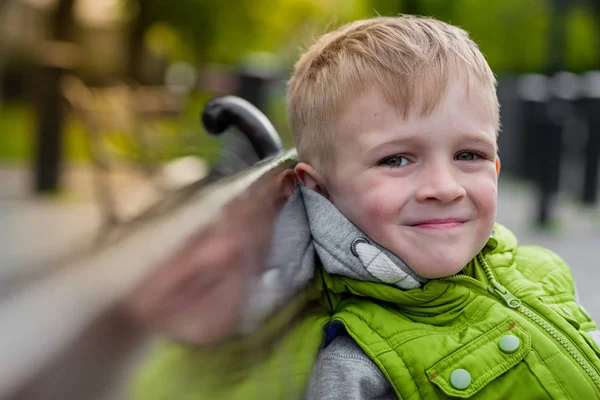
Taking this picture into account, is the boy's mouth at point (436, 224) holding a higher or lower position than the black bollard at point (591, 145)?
higher

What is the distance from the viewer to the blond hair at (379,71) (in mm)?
1572

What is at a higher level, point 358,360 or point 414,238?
point 414,238

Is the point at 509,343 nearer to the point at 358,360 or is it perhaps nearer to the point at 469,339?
the point at 469,339

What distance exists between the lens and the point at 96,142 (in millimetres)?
7441

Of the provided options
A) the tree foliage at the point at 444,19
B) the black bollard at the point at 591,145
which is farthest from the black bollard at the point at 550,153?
Answer: the tree foliage at the point at 444,19

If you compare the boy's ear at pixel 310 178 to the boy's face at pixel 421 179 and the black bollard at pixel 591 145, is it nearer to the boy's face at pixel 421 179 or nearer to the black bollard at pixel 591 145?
the boy's face at pixel 421 179

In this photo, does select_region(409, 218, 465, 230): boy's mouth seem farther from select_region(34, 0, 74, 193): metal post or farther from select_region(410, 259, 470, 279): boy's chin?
select_region(34, 0, 74, 193): metal post

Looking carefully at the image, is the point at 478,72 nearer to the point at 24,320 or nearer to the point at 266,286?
the point at 266,286

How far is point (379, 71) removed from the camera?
1.58 m

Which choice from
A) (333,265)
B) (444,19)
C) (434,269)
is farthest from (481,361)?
(444,19)

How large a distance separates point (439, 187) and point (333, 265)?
9.0 inches

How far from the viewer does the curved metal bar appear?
2191mm

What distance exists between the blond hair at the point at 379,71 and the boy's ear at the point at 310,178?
0.02 metres

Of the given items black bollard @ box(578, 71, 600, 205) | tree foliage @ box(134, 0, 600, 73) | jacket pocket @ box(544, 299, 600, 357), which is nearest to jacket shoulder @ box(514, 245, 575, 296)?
jacket pocket @ box(544, 299, 600, 357)
